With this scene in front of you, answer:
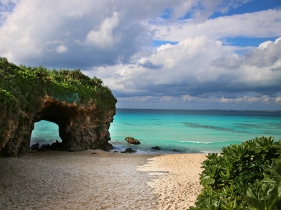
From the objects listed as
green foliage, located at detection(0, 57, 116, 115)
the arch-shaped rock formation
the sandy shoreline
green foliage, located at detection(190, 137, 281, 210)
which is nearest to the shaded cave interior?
the arch-shaped rock formation

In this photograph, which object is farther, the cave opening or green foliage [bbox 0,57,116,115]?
the cave opening

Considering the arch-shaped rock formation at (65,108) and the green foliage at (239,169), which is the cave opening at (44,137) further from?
the green foliage at (239,169)

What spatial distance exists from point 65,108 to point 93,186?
1075 cm

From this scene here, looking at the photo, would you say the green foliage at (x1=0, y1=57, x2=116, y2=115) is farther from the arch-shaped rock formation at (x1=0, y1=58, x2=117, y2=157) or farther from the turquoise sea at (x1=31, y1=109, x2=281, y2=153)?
the turquoise sea at (x1=31, y1=109, x2=281, y2=153)

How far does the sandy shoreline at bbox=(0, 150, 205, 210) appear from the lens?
32.0 ft

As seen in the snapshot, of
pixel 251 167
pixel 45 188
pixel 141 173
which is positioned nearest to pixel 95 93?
pixel 141 173

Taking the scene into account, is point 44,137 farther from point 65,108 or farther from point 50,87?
point 50,87

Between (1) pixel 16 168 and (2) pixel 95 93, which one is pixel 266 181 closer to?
(1) pixel 16 168

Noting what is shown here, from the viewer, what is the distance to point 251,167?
7.30m

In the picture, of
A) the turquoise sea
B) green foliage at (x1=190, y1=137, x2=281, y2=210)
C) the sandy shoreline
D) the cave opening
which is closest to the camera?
green foliage at (x1=190, y1=137, x2=281, y2=210)

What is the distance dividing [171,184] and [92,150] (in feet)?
39.4

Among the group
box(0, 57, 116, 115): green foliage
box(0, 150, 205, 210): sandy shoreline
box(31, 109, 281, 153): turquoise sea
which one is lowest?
box(0, 150, 205, 210): sandy shoreline

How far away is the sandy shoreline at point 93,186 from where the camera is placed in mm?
9750

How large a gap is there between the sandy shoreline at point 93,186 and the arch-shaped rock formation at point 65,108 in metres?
2.98
